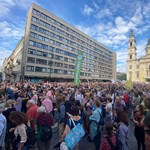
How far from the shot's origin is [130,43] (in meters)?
96.7

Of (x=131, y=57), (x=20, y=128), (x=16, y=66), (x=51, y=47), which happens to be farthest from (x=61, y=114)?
(x=131, y=57)

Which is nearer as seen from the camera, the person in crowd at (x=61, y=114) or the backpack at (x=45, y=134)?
the backpack at (x=45, y=134)

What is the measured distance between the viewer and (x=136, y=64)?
9406cm

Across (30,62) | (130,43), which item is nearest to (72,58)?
(30,62)

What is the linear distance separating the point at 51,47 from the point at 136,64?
66117 mm

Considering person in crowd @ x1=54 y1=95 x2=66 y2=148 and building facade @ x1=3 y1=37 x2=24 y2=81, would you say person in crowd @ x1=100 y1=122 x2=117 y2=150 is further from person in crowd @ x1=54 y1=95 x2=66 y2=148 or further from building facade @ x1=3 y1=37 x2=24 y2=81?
building facade @ x1=3 y1=37 x2=24 y2=81

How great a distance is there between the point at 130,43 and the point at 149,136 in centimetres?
10323

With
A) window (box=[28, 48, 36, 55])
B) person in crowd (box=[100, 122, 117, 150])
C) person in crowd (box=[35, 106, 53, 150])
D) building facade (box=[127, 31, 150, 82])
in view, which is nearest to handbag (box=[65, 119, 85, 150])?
person in crowd (box=[100, 122, 117, 150])

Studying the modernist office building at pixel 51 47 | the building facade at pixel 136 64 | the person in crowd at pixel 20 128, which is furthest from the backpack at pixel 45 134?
the building facade at pixel 136 64

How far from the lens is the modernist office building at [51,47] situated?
4294 cm

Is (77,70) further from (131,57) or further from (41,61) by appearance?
(131,57)

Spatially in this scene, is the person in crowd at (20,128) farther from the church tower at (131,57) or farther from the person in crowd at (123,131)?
the church tower at (131,57)

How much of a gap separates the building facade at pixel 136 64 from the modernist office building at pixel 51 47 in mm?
33617

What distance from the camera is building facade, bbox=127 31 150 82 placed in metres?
86.5
